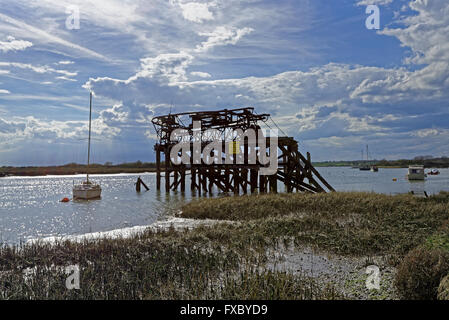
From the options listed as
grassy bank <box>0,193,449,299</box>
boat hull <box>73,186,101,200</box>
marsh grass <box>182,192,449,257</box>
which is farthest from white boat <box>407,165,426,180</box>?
boat hull <box>73,186,101,200</box>

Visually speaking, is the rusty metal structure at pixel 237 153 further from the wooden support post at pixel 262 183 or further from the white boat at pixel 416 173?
the white boat at pixel 416 173

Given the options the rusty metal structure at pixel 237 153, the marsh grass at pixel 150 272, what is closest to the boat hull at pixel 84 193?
the rusty metal structure at pixel 237 153

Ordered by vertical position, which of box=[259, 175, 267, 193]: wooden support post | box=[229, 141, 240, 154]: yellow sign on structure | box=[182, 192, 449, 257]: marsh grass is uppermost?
box=[229, 141, 240, 154]: yellow sign on structure

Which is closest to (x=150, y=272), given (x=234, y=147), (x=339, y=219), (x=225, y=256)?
(x=225, y=256)

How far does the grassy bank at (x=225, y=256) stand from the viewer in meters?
6.15

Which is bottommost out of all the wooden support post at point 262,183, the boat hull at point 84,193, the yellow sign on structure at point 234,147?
the boat hull at point 84,193

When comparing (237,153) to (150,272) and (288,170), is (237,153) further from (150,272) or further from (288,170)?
(150,272)

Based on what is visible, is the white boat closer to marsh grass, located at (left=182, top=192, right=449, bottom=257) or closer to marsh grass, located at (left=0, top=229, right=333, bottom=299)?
marsh grass, located at (left=182, top=192, right=449, bottom=257)

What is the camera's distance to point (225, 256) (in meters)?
8.60

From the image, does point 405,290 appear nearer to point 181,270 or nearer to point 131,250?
point 181,270

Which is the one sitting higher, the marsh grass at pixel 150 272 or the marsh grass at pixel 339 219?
the marsh grass at pixel 339 219

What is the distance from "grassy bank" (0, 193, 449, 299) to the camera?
20.2 ft
